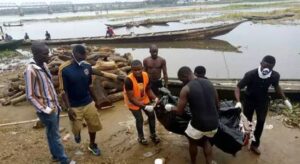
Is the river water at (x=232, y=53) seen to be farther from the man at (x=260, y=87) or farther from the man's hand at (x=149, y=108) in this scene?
the man's hand at (x=149, y=108)

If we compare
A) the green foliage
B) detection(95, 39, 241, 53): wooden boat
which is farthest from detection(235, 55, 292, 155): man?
the green foliage

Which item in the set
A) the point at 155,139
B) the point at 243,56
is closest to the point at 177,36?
the point at 243,56

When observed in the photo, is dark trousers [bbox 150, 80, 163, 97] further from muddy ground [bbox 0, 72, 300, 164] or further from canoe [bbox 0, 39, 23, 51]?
canoe [bbox 0, 39, 23, 51]

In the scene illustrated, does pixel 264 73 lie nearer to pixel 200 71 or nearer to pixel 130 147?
pixel 200 71

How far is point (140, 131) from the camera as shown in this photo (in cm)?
547

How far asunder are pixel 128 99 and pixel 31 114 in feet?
12.7

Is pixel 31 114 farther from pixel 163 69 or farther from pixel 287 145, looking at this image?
pixel 287 145

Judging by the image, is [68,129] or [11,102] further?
[11,102]

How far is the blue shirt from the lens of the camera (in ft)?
14.8

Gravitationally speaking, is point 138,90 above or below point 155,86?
above

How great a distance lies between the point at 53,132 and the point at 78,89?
71cm

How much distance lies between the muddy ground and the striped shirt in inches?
53.8

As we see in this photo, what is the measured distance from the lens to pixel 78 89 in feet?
15.2

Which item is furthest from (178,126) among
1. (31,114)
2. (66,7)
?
(66,7)
